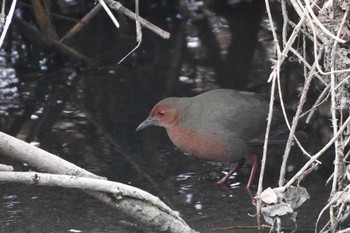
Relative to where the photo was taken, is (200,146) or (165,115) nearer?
(200,146)

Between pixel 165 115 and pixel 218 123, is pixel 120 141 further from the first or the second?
pixel 218 123

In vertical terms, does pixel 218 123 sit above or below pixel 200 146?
above

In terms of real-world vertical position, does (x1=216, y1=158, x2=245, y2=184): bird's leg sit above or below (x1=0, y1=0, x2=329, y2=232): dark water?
below

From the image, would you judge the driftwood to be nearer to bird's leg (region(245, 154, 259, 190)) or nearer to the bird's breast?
the bird's breast

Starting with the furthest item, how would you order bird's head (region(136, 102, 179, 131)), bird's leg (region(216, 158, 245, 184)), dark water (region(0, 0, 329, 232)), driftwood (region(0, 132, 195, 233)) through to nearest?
bird's head (region(136, 102, 179, 131))
bird's leg (region(216, 158, 245, 184))
dark water (region(0, 0, 329, 232))
driftwood (region(0, 132, 195, 233))

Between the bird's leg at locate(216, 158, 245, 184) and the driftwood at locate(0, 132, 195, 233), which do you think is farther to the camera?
the bird's leg at locate(216, 158, 245, 184)

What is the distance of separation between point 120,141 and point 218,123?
3.40ft

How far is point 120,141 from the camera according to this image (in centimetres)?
649

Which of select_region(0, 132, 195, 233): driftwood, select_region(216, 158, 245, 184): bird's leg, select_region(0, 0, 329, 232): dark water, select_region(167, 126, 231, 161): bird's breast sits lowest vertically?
select_region(216, 158, 245, 184): bird's leg

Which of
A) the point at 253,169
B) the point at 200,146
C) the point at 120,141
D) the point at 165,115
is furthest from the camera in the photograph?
the point at 120,141

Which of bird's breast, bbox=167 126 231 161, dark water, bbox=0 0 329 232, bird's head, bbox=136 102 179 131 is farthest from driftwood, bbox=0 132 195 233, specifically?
bird's head, bbox=136 102 179 131

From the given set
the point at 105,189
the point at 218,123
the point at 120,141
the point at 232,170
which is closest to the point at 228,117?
the point at 218,123

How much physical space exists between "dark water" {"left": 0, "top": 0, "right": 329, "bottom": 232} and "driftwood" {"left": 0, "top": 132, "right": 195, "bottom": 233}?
616 millimetres

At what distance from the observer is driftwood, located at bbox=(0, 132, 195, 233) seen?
4227 mm
